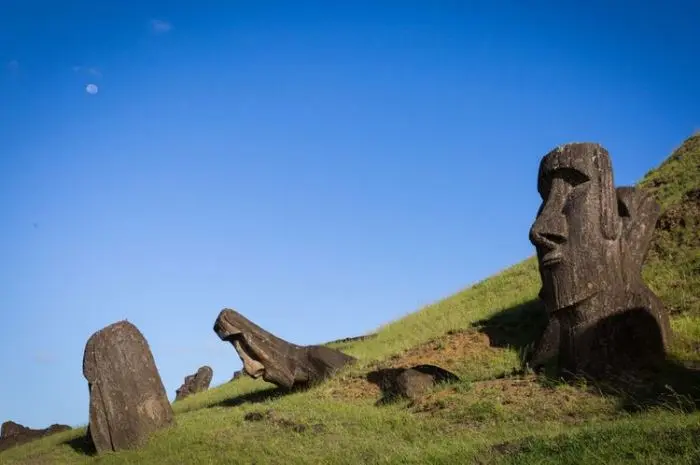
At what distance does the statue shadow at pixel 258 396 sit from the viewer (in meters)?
18.8

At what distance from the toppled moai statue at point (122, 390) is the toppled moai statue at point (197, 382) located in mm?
20786

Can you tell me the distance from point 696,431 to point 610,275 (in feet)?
21.7

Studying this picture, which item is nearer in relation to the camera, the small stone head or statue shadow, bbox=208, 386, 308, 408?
the small stone head

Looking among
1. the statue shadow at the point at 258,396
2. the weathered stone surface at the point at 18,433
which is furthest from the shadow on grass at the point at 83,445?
the weathered stone surface at the point at 18,433

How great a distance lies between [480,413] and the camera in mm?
11555

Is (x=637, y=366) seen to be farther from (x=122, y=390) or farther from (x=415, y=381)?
(x=122, y=390)

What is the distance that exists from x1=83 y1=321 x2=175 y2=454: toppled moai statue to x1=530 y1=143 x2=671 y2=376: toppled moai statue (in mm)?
8597

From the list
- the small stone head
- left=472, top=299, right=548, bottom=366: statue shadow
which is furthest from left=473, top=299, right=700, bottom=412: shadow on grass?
the small stone head

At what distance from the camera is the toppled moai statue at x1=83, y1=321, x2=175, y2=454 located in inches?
587

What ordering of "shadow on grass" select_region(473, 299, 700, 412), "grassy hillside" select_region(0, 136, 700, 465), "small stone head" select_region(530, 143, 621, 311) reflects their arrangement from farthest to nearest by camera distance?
1. "small stone head" select_region(530, 143, 621, 311)
2. "shadow on grass" select_region(473, 299, 700, 412)
3. "grassy hillside" select_region(0, 136, 700, 465)

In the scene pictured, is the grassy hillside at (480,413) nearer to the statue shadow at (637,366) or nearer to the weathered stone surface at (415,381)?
the statue shadow at (637,366)

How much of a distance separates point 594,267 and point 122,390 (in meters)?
10.6

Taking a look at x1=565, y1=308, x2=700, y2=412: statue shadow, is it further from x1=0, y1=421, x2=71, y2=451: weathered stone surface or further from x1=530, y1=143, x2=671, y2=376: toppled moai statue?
x1=0, y1=421, x2=71, y2=451: weathered stone surface

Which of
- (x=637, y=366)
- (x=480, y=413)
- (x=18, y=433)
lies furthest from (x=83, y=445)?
(x=18, y=433)
